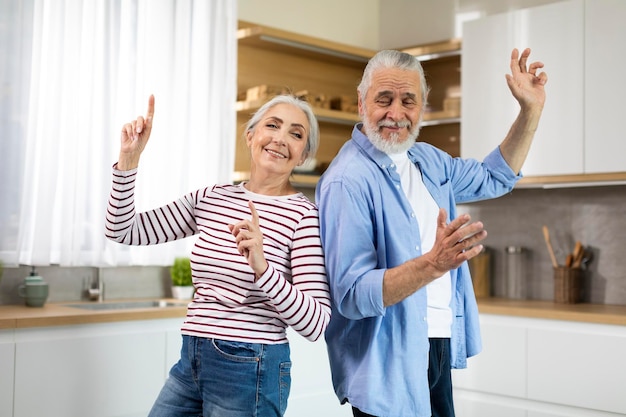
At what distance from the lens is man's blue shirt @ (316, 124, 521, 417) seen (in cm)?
187

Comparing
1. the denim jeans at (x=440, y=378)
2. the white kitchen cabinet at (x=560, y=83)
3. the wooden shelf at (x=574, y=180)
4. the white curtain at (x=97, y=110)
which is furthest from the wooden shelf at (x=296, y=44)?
the denim jeans at (x=440, y=378)

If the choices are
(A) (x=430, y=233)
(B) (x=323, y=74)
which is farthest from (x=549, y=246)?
(A) (x=430, y=233)

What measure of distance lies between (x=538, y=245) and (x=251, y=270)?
3.09 metres

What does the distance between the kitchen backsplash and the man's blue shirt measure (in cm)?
221

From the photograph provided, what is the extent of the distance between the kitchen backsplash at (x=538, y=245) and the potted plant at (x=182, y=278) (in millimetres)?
139

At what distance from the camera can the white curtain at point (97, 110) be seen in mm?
3633

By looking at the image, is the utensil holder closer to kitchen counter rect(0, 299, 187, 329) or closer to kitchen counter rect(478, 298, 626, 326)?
kitchen counter rect(478, 298, 626, 326)

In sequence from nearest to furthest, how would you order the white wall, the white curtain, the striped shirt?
the striped shirt → the white curtain → the white wall

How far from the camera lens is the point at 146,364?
3.44 m

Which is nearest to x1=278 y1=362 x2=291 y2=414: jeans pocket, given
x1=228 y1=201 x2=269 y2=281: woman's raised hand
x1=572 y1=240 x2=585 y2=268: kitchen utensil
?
x1=228 y1=201 x2=269 y2=281: woman's raised hand

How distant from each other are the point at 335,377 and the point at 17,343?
1.52m

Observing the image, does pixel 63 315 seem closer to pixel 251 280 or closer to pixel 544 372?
pixel 251 280

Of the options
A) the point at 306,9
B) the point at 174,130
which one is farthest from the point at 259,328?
the point at 306,9

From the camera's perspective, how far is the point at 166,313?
3.52m
